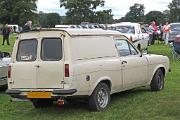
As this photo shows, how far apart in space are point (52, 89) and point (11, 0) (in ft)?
364

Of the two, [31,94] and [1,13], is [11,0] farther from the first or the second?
[31,94]

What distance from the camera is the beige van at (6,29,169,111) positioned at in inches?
Answer: 388

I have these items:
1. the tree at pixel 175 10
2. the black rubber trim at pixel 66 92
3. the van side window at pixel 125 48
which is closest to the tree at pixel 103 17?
the tree at pixel 175 10

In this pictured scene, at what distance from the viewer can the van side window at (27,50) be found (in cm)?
1025

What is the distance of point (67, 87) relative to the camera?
9.78 m

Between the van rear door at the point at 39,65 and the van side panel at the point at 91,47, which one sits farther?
the van side panel at the point at 91,47

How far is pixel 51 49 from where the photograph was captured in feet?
33.2

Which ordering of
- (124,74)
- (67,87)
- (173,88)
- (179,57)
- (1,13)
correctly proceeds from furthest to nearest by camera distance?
(1,13), (179,57), (173,88), (124,74), (67,87)

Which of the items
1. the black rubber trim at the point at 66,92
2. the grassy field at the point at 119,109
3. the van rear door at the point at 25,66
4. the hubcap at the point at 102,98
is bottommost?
the grassy field at the point at 119,109

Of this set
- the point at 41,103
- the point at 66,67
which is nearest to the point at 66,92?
the point at 66,67

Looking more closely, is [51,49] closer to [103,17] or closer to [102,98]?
[102,98]

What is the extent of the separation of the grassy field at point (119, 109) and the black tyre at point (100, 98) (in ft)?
A: 0.48

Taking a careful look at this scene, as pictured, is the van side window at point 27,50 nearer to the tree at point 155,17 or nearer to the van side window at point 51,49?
the van side window at point 51,49

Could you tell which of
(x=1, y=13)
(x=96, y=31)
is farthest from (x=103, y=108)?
(x=1, y=13)
